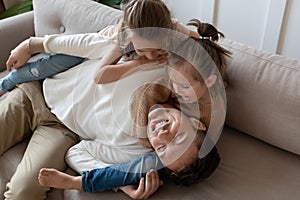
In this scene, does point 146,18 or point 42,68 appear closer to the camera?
point 146,18

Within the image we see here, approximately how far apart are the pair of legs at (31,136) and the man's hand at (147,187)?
28 cm

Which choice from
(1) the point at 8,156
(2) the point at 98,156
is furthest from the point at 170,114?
(1) the point at 8,156

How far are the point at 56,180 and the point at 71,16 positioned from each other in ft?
2.22

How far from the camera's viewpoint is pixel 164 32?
1.14 m

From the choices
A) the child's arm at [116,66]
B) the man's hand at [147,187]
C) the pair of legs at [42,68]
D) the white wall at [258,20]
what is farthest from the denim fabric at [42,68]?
the white wall at [258,20]

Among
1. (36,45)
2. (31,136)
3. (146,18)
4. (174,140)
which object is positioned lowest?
(31,136)

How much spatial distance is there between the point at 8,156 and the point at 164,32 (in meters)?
0.65

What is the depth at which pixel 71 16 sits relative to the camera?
1550 mm

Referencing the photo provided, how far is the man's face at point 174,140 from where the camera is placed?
3.53ft

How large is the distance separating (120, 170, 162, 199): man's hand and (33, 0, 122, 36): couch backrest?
Answer: 2.01ft

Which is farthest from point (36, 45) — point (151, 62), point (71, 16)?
point (151, 62)

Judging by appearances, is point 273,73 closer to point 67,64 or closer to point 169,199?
point 169,199

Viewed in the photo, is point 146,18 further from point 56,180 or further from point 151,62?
point 56,180

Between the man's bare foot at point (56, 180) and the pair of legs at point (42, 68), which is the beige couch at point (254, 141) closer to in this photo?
the man's bare foot at point (56, 180)
